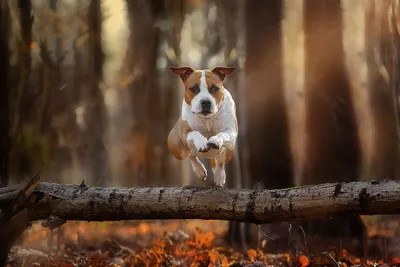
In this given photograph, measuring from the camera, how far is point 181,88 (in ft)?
22.4

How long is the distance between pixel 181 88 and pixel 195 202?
385 cm

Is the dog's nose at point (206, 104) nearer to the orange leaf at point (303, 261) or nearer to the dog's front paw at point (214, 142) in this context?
the dog's front paw at point (214, 142)

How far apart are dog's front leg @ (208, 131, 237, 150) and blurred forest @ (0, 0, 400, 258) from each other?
1747 millimetres

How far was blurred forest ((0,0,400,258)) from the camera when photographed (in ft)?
16.9

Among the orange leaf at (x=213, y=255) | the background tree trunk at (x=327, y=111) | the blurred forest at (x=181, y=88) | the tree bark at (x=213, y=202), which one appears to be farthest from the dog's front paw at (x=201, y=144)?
the background tree trunk at (x=327, y=111)

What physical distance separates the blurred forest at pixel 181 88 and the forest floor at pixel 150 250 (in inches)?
30.4

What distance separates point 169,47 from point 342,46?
244cm

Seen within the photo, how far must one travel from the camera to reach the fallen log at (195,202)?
109 inches

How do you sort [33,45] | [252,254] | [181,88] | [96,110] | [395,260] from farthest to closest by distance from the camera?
[96,110]
[33,45]
[181,88]
[252,254]
[395,260]

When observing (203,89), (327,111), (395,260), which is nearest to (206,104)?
(203,89)

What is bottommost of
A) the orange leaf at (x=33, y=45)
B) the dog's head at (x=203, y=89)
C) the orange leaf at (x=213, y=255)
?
the orange leaf at (x=213, y=255)

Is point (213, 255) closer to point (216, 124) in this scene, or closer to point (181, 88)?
point (216, 124)

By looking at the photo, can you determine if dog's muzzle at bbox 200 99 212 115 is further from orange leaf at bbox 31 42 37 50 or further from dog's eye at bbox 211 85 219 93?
orange leaf at bbox 31 42 37 50

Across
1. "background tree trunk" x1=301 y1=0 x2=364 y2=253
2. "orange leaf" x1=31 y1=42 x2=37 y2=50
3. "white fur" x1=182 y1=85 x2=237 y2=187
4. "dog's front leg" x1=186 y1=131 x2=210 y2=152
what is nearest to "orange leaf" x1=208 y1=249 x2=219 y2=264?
"background tree trunk" x1=301 y1=0 x2=364 y2=253
